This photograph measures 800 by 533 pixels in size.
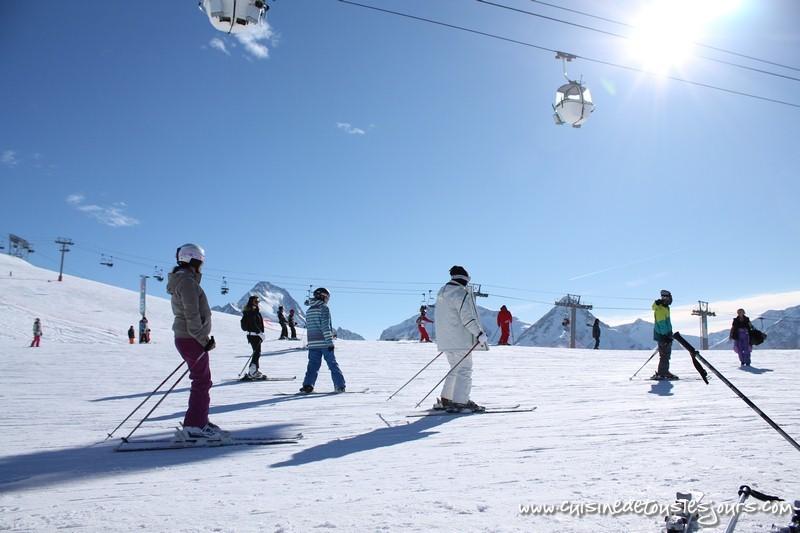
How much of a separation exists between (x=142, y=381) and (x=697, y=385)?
38.7 feet

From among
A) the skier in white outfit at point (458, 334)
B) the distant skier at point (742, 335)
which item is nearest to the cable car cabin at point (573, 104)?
the skier in white outfit at point (458, 334)

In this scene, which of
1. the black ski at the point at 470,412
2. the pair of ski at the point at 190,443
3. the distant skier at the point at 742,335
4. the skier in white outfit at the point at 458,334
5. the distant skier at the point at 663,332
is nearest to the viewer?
the pair of ski at the point at 190,443

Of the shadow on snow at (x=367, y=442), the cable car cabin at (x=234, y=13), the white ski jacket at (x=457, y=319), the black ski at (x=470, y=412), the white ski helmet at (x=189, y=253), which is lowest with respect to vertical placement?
the shadow on snow at (x=367, y=442)

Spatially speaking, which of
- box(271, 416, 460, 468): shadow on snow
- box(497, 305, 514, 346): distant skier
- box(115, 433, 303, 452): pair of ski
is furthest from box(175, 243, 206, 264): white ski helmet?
box(497, 305, 514, 346): distant skier

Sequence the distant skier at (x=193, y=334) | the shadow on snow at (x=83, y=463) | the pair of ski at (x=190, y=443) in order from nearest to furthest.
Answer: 1. the shadow on snow at (x=83, y=463)
2. the pair of ski at (x=190, y=443)
3. the distant skier at (x=193, y=334)

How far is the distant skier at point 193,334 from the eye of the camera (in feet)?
17.7

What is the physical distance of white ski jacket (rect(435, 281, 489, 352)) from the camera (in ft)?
24.3

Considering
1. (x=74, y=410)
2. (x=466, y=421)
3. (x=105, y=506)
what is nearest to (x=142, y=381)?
(x=74, y=410)

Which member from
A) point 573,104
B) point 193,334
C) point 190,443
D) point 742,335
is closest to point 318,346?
point 193,334

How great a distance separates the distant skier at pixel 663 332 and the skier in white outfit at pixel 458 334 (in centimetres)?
662

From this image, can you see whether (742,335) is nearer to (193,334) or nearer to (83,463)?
(193,334)

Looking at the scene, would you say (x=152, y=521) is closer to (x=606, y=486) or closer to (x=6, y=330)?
(x=606, y=486)

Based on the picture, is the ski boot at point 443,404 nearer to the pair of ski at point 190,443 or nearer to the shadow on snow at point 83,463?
the pair of ski at point 190,443

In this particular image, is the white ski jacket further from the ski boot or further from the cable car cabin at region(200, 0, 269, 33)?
the cable car cabin at region(200, 0, 269, 33)
